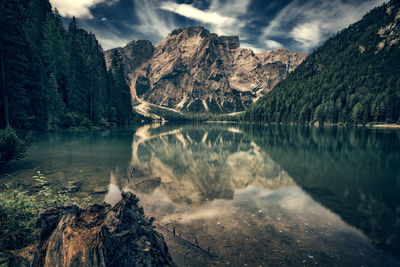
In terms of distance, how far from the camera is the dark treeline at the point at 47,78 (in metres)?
30.2

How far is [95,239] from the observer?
4578mm

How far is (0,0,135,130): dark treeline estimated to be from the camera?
99.2 ft

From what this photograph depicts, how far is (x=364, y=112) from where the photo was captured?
364 ft

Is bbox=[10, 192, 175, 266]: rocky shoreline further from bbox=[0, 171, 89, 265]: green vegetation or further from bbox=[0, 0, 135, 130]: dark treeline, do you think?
bbox=[0, 0, 135, 130]: dark treeline

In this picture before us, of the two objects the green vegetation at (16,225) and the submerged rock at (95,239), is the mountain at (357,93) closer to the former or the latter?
the submerged rock at (95,239)

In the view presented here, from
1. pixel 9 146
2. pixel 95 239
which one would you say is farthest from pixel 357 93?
pixel 9 146

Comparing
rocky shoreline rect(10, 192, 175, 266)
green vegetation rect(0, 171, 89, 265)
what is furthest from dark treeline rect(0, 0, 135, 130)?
rocky shoreline rect(10, 192, 175, 266)

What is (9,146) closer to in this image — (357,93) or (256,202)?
(256,202)

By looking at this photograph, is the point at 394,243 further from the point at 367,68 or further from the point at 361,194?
the point at 367,68

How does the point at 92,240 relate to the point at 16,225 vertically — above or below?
above

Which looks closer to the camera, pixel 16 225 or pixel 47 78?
pixel 16 225

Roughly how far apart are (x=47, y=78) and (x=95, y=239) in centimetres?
5357

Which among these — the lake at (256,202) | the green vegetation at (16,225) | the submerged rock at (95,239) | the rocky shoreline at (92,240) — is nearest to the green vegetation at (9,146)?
the lake at (256,202)

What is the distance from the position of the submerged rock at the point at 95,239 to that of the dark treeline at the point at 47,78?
1396 inches
